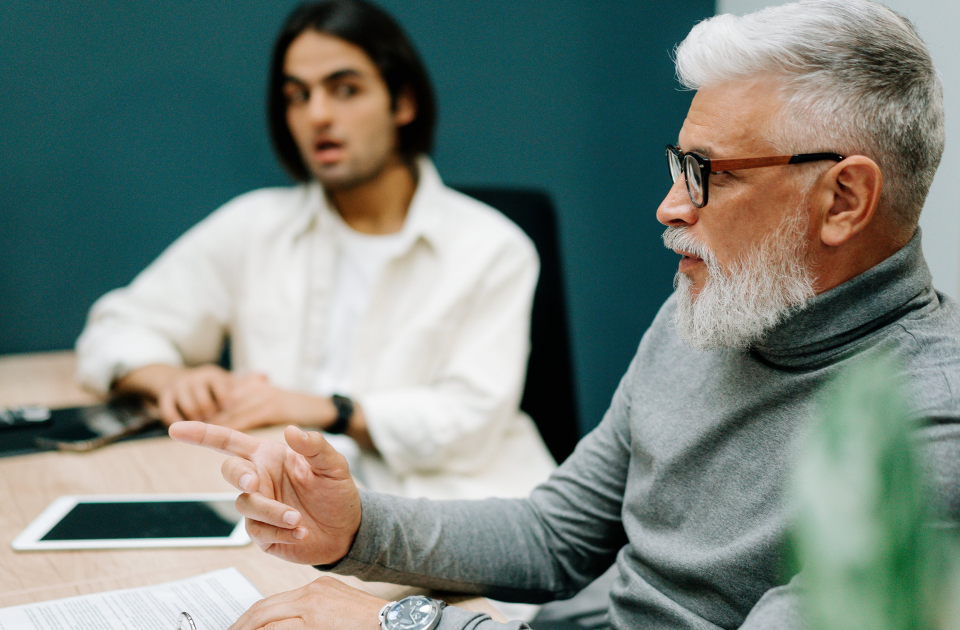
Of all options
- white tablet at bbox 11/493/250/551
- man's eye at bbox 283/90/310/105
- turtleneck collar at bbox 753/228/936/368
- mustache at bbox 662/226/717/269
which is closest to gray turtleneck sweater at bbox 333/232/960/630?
turtleneck collar at bbox 753/228/936/368

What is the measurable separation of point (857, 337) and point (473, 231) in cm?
109

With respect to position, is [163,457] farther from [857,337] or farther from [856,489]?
[856,489]

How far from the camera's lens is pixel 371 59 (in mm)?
1811

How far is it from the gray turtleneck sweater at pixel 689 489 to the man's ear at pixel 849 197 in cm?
5

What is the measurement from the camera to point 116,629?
742 mm

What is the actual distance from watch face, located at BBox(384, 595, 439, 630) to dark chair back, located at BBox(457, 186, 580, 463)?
1005 mm

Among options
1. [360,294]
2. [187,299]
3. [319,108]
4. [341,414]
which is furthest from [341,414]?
[319,108]

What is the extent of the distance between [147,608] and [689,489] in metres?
0.58

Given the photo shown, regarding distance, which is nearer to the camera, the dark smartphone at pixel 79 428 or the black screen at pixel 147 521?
the black screen at pixel 147 521

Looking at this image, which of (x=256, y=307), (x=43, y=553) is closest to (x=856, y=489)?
(x=43, y=553)

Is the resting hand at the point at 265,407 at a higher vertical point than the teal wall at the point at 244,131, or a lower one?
lower

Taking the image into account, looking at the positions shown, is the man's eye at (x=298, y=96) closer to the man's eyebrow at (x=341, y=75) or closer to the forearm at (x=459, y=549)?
the man's eyebrow at (x=341, y=75)

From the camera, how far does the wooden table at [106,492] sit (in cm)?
85

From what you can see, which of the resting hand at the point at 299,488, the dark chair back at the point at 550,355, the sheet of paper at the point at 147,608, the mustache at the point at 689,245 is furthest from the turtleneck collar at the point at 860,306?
the dark chair back at the point at 550,355
